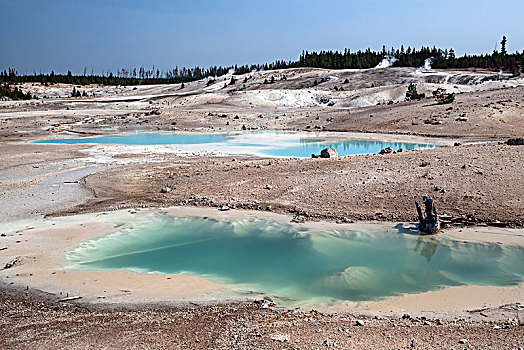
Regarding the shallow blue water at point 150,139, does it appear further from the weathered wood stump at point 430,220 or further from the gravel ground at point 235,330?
the gravel ground at point 235,330

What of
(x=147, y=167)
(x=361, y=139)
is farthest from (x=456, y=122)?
(x=147, y=167)

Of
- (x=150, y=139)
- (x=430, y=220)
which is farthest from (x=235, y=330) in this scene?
(x=150, y=139)

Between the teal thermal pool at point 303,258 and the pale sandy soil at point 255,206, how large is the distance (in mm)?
491

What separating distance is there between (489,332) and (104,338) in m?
4.49

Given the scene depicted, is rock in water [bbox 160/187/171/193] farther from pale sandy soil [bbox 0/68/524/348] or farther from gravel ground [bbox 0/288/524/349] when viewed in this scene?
gravel ground [bbox 0/288/524/349]

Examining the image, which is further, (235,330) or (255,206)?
(255,206)

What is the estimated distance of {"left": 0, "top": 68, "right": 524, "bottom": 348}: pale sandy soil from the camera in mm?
5223

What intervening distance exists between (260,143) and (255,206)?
14387mm

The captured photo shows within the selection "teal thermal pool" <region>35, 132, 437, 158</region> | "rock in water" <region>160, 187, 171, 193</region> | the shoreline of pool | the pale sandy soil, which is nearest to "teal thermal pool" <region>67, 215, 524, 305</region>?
the shoreline of pool

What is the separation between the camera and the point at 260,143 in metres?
25.4

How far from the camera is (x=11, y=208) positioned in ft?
38.9

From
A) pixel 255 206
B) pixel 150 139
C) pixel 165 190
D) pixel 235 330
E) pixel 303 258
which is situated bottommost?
pixel 303 258

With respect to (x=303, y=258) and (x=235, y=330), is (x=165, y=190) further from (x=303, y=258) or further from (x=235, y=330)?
(x=235, y=330)

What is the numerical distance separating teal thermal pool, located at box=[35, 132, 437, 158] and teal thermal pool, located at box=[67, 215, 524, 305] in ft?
35.8
